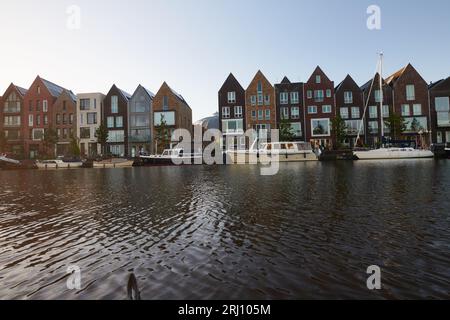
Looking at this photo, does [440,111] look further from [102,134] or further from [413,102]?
[102,134]

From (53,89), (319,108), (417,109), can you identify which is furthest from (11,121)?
(417,109)

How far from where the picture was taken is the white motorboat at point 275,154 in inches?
1999

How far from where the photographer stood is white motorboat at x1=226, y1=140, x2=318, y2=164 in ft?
167

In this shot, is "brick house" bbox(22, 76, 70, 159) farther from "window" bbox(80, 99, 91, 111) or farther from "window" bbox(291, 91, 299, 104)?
"window" bbox(291, 91, 299, 104)

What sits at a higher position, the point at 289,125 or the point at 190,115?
the point at 190,115

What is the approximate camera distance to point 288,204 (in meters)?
13.1

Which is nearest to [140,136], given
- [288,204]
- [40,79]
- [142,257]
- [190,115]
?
[190,115]

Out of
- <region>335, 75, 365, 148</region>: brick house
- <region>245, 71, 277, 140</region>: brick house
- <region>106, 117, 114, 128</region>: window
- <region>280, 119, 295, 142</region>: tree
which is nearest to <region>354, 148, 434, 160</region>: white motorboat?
<region>280, 119, 295, 142</region>: tree

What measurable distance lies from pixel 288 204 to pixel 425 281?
25.5ft

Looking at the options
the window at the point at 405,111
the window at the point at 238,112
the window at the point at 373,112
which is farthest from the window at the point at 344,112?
the window at the point at 238,112

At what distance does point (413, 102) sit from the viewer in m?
67.9

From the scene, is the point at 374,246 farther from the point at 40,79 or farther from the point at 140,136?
the point at 40,79

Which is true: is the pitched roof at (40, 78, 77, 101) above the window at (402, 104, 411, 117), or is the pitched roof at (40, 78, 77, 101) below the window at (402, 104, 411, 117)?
above
